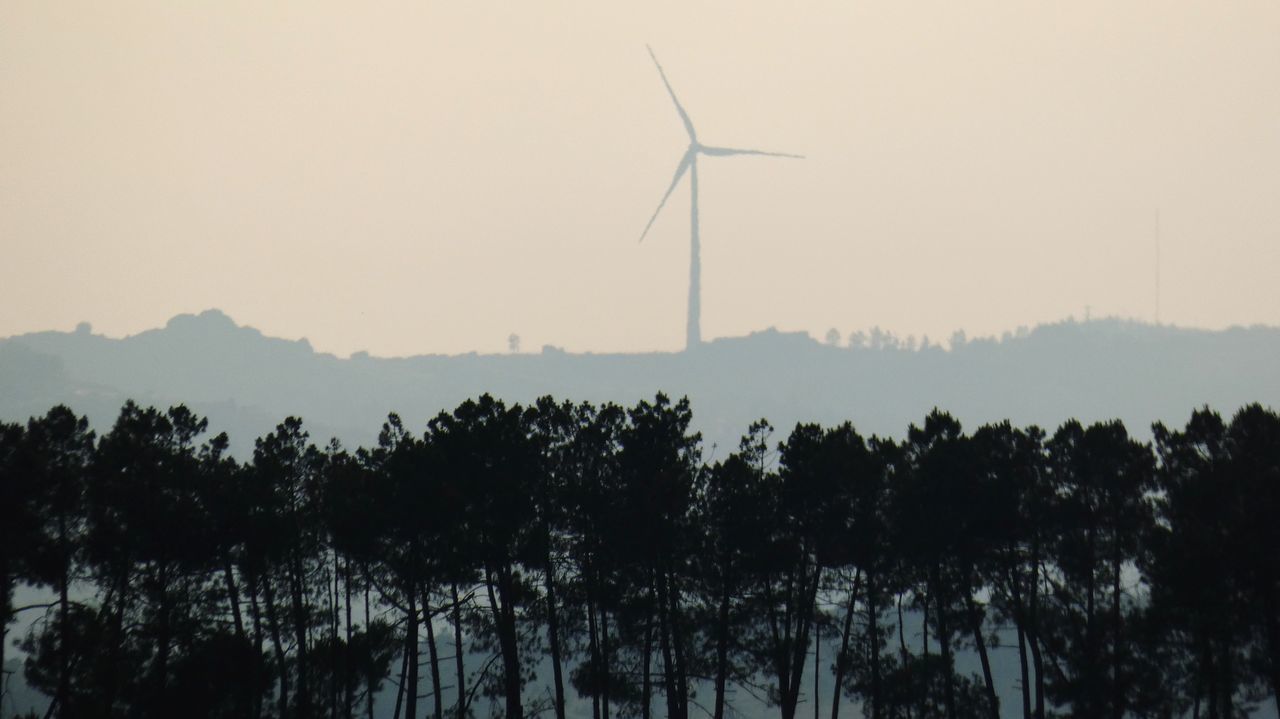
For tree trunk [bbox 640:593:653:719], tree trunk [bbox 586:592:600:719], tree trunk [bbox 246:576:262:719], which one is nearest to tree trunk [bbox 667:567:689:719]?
tree trunk [bbox 640:593:653:719]

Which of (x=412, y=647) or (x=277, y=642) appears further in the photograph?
(x=277, y=642)

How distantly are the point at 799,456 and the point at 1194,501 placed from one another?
12.1 metres

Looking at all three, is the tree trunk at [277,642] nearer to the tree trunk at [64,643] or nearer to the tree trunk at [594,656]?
the tree trunk at [64,643]

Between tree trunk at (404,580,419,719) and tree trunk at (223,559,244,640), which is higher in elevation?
tree trunk at (223,559,244,640)

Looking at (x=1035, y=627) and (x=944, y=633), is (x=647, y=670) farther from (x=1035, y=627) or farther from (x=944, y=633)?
(x=1035, y=627)

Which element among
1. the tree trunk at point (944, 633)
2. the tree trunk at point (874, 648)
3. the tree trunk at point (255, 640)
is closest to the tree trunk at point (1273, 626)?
the tree trunk at point (944, 633)

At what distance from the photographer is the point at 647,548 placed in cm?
3734

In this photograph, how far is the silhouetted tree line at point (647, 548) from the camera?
113 feet

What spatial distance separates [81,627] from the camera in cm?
3256

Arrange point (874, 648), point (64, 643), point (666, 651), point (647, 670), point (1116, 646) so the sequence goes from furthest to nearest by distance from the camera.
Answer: point (874, 648) → point (647, 670) → point (666, 651) → point (1116, 646) → point (64, 643)

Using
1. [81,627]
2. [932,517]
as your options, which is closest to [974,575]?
[932,517]

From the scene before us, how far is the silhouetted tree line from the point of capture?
34.3 m

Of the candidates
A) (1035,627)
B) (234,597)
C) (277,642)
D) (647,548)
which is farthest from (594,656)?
(1035,627)

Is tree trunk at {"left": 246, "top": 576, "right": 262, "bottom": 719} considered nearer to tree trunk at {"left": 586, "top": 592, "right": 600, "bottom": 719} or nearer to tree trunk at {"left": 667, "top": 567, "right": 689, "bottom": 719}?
tree trunk at {"left": 586, "top": 592, "right": 600, "bottom": 719}
